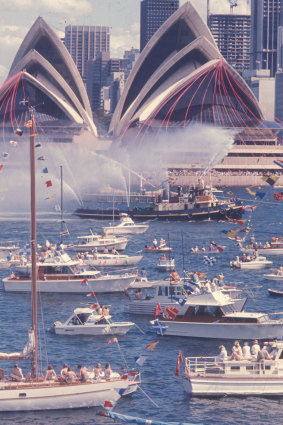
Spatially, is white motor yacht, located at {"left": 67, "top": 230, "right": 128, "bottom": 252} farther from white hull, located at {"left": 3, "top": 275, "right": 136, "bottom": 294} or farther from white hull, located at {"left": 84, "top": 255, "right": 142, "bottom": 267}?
white hull, located at {"left": 3, "top": 275, "right": 136, "bottom": 294}

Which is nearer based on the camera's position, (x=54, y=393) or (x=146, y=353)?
(x=54, y=393)

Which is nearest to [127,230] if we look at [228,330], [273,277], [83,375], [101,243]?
[101,243]

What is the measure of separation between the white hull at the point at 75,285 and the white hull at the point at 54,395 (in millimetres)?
21138

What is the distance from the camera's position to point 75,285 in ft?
181

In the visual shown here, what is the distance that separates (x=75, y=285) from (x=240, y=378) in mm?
21071

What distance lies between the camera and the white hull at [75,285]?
55.0m

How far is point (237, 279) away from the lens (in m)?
62.9

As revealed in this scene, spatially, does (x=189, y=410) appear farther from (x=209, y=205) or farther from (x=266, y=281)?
(x=209, y=205)

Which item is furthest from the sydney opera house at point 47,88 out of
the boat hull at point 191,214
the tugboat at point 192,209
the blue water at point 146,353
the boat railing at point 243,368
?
the boat railing at point 243,368

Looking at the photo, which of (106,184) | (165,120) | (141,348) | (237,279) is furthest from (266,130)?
(141,348)

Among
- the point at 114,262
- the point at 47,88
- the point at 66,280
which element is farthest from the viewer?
the point at 47,88

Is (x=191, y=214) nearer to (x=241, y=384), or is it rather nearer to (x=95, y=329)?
(x=95, y=329)

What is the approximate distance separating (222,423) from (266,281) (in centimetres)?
2922

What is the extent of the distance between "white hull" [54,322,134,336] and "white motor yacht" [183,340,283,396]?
10.3 metres
